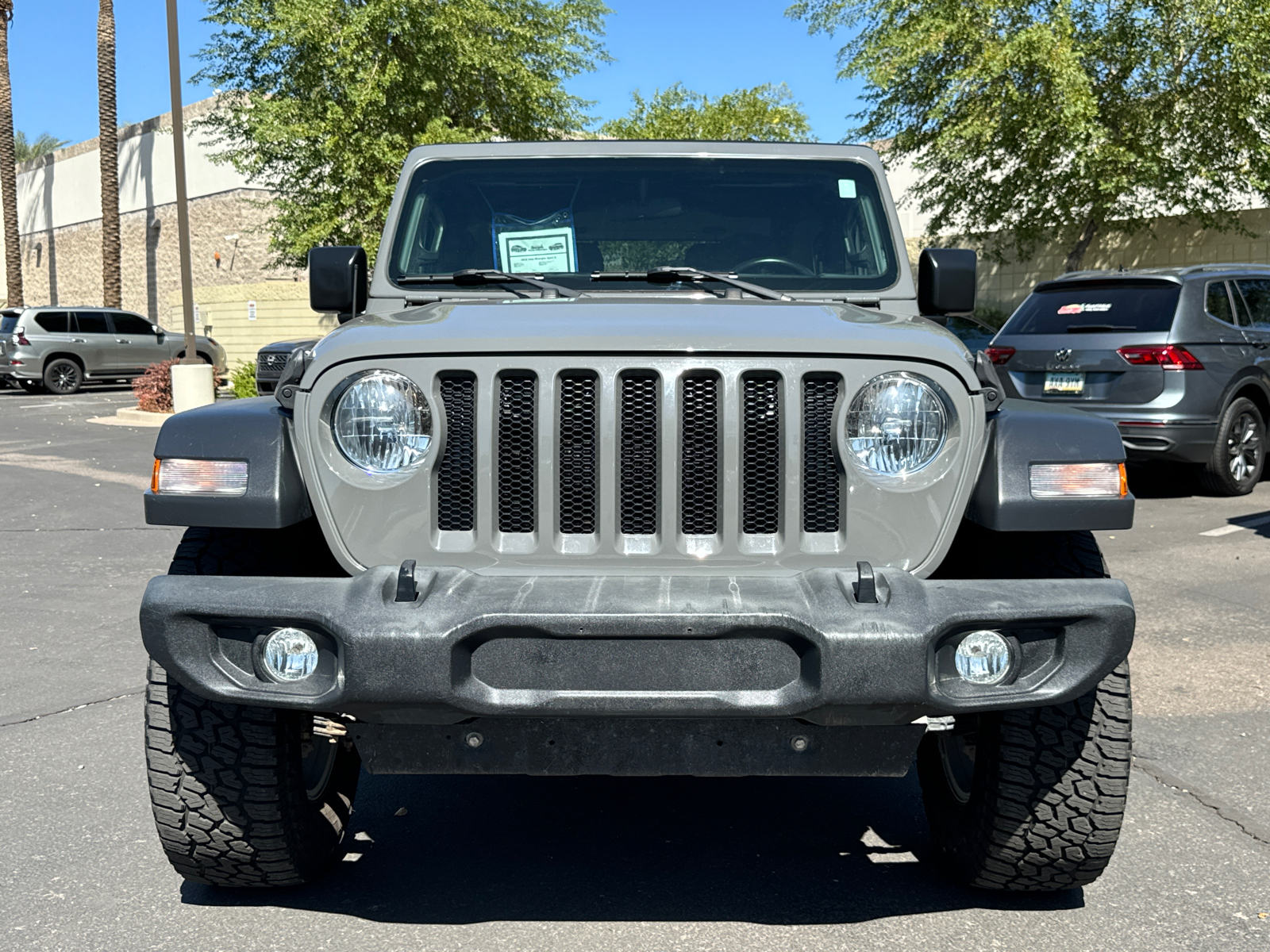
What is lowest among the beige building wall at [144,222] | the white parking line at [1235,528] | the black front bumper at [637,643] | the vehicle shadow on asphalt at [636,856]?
the vehicle shadow on asphalt at [636,856]

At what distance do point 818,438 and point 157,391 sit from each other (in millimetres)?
18946

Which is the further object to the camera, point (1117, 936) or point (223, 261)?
point (223, 261)

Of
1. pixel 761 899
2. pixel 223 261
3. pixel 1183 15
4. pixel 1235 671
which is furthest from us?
pixel 223 261

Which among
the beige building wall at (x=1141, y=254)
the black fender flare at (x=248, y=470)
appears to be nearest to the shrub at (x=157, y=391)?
the beige building wall at (x=1141, y=254)

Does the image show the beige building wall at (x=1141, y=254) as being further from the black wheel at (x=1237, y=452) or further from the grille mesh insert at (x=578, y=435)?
the grille mesh insert at (x=578, y=435)

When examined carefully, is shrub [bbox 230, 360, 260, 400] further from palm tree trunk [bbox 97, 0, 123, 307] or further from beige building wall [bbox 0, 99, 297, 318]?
palm tree trunk [bbox 97, 0, 123, 307]

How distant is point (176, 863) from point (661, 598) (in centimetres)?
150

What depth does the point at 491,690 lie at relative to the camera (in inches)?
105

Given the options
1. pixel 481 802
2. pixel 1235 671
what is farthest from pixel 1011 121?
pixel 481 802

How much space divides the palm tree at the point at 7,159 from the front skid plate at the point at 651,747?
1409 inches

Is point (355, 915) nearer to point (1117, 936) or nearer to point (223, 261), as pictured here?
point (1117, 936)

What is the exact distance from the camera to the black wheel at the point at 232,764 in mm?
3096

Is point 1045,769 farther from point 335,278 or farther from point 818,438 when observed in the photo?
point 335,278

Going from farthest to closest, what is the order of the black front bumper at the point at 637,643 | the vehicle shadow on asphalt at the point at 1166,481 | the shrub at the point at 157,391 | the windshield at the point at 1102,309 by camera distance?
the shrub at the point at 157,391 → the vehicle shadow on asphalt at the point at 1166,481 → the windshield at the point at 1102,309 → the black front bumper at the point at 637,643
